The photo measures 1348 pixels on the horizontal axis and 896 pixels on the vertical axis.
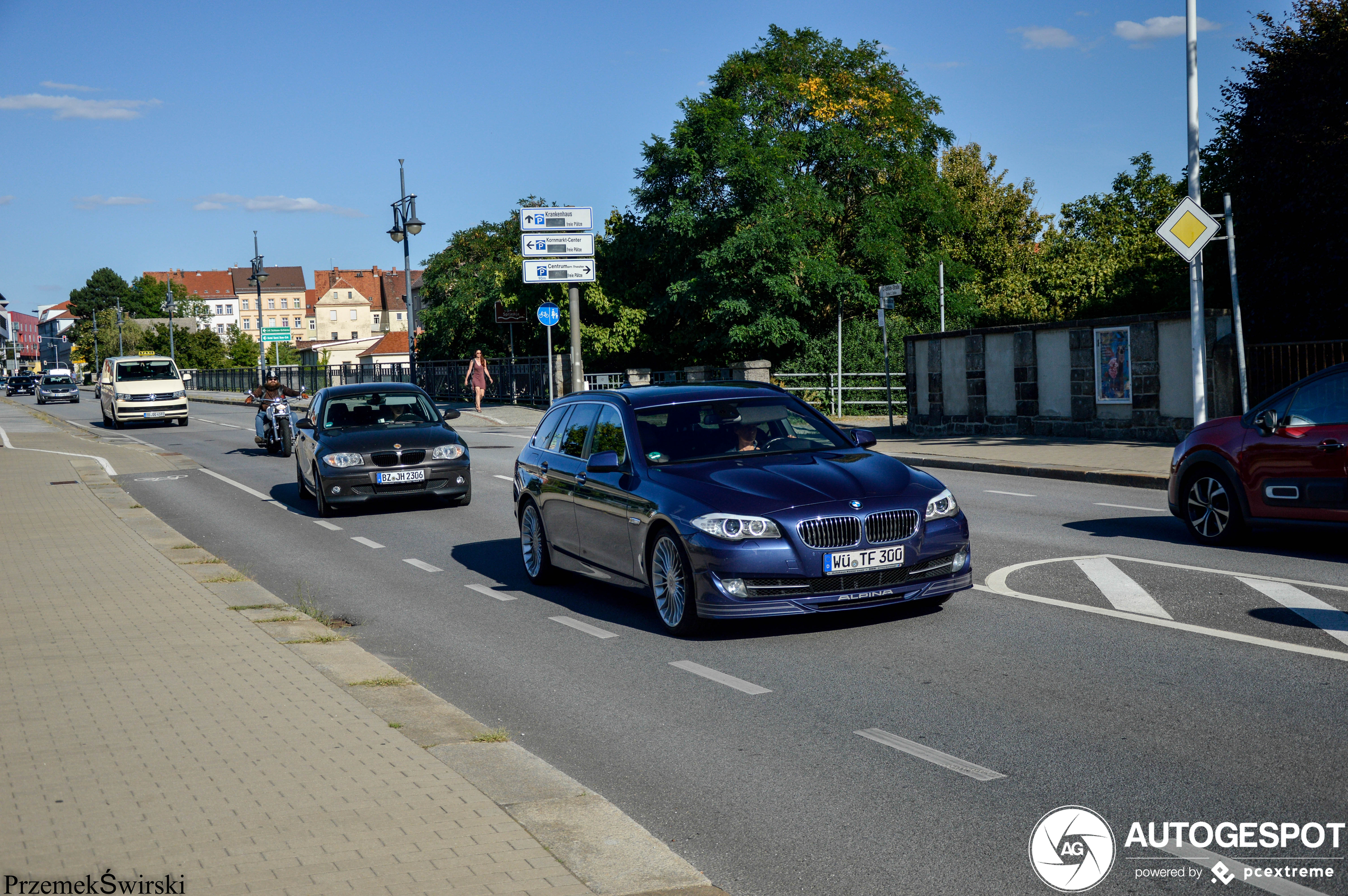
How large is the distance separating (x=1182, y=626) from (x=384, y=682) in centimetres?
459

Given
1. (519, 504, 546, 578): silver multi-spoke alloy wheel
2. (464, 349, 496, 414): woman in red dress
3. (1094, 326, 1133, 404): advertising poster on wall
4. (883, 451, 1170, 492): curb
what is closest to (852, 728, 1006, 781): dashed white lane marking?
(519, 504, 546, 578): silver multi-spoke alloy wheel

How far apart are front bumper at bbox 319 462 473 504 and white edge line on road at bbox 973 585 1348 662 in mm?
8108

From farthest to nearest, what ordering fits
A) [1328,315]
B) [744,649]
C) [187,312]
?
[187,312], [1328,315], [744,649]

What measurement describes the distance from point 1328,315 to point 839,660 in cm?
2289

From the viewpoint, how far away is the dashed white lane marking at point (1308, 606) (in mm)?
7312

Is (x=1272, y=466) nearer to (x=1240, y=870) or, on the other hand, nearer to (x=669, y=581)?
(x=669, y=581)

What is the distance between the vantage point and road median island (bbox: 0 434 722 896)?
4.04 metres

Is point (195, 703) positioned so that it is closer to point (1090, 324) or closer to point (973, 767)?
point (973, 767)

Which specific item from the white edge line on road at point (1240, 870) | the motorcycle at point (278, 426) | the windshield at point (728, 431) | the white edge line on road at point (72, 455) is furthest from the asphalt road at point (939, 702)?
the motorcycle at point (278, 426)

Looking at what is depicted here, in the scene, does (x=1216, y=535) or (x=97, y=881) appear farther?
(x=1216, y=535)

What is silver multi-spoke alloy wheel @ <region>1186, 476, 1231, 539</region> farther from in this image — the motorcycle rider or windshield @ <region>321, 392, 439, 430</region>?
the motorcycle rider


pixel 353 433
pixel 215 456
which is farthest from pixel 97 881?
pixel 215 456

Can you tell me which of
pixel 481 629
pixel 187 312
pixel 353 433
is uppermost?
pixel 187 312

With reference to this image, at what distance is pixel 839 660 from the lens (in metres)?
7.13
